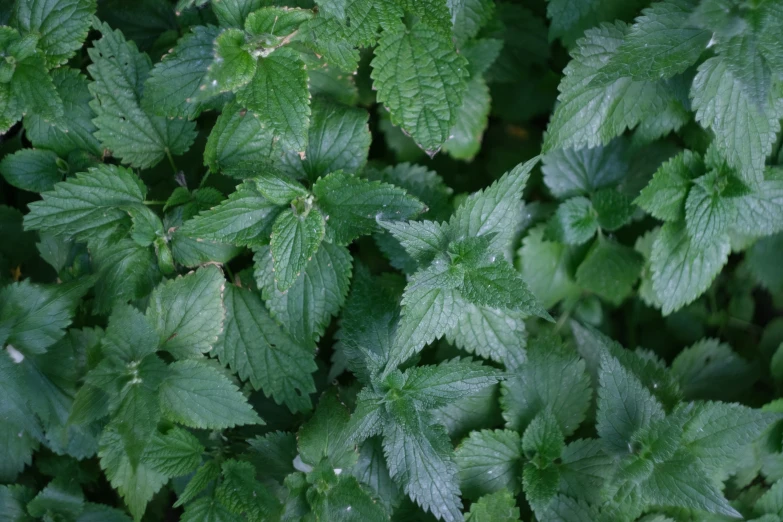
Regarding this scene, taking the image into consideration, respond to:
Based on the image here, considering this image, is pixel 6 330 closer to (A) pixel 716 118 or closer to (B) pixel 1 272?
(B) pixel 1 272

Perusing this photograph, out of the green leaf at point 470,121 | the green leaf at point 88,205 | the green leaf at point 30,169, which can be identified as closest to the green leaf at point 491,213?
the green leaf at point 470,121

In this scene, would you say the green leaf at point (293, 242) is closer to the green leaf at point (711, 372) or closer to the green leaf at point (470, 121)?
the green leaf at point (470, 121)

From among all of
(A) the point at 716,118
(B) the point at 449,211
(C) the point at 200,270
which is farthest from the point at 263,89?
(A) the point at 716,118

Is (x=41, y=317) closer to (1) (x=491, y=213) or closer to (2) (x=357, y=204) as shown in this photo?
(2) (x=357, y=204)

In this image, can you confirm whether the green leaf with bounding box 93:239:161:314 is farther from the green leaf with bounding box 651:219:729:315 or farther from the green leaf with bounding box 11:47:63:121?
the green leaf with bounding box 651:219:729:315

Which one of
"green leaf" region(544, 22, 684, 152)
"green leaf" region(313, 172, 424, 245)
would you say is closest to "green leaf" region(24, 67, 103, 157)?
"green leaf" region(313, 172, 424, 245)

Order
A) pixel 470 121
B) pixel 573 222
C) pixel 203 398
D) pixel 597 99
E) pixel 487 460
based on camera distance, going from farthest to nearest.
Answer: pixel 470 121 → pixel 573 222 → pixel 487 460 → pixel 597 99 → pixel 203 398

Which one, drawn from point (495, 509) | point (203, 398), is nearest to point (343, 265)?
point (203, 398)
